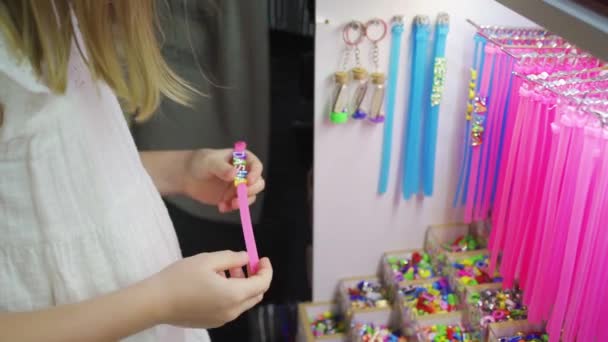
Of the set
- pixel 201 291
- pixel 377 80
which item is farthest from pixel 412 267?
pixel 201 291

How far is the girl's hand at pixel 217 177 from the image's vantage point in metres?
0.78

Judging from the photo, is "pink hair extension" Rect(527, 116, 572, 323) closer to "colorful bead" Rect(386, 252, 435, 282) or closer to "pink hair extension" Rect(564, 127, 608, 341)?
"pink hair extension" Rect(564, 127, 608, 341)

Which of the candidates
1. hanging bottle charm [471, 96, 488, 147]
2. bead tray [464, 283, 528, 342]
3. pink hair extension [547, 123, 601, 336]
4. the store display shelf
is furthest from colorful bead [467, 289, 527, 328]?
the store display shelf

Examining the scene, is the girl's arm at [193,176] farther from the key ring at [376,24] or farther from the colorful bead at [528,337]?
the colorful bead at [528,337]

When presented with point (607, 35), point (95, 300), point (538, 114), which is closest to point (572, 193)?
point (538, 114)

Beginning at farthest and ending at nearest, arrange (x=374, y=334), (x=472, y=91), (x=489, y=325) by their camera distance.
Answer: (x=374, y=334) → (x=472, y=91) → (x=489, y=325)

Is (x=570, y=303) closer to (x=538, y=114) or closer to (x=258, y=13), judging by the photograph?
(x=538, y=114)

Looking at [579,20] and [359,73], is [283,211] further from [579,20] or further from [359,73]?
[579,20]

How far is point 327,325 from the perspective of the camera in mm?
1376

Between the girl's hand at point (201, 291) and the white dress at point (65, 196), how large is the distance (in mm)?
115

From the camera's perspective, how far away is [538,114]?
2.84ft

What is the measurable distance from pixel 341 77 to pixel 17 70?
2.15ft

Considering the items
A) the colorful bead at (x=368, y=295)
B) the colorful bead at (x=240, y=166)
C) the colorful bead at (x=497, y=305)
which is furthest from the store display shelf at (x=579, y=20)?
the colorful bead at (x=368, y=295)

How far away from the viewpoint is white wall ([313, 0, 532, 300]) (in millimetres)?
1101
